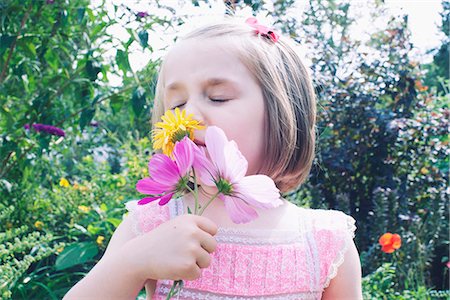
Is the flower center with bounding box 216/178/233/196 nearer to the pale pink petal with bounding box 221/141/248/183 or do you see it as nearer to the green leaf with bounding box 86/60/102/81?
the pale pink petal with bounding box 221/141/248/183

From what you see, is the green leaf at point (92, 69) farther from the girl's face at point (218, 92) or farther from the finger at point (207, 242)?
the finger at point (207, 242)

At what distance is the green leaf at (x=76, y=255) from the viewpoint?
8.87 ft

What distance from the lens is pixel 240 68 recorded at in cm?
113

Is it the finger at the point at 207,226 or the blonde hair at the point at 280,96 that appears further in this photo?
the blonde hair at the point at 280,96

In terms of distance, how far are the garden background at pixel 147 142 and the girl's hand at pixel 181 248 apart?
1.19 m

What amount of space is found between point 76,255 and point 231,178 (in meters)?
2.15

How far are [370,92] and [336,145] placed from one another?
0.42 meters

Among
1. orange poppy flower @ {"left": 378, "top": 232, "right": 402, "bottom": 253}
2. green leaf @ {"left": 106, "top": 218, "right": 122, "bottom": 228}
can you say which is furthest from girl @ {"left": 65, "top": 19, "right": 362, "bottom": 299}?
green leaf @ {"left": 106, "top": 218, "right": 122, "bottom": 228}

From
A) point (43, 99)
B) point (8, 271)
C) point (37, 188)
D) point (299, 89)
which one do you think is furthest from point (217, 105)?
point (37, 188)

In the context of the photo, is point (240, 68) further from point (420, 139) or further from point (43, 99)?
point (420, 139)

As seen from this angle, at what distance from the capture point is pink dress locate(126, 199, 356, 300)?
1128 mm

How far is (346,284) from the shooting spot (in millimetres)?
1166

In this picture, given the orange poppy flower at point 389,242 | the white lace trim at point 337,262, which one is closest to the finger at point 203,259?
the white lace trim at point 337,262

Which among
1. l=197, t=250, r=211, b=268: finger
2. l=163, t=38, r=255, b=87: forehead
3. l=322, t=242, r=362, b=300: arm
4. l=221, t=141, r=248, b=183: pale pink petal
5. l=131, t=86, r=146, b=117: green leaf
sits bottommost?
l=322, t=242, r=362, b=300: arm
